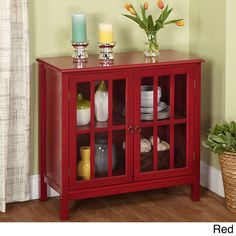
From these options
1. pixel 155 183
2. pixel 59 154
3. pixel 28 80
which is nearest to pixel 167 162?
pixel 155 183

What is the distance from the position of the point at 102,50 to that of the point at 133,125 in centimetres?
42

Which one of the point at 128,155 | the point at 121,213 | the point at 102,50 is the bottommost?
the point at 121,213

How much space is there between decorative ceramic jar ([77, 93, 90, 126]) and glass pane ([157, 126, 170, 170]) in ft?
1.36

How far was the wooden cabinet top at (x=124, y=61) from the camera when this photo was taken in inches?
155

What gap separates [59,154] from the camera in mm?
3994

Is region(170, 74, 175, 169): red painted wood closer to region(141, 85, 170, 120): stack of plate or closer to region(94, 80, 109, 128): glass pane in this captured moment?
region(141, 85, 170, 120): stack of plate

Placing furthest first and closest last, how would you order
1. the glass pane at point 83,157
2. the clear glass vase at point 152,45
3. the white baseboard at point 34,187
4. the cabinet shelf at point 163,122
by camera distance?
the white baseboard at point 34,187 < the clear glass vase at point 152,45 < the cabinet shelf at point 163,122 < the glass pane at point 83,157

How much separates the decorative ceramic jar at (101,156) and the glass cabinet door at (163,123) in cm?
16

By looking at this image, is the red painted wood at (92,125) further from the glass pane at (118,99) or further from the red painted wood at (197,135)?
the red painted wood at (197,135)

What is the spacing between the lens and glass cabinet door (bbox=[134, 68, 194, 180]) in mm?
4078

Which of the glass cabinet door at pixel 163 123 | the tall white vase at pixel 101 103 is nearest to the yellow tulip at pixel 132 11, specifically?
the glass cabinet door at pixel 163 123

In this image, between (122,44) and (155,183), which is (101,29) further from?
(155,183)

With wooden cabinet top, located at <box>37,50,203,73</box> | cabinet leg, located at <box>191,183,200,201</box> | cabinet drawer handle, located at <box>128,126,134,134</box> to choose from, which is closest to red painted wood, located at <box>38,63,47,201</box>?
wooden cabinet top, located at <box>37,50,203,73</box>

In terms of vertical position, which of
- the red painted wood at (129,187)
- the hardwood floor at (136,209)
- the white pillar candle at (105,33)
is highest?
the white pillar candle at (105,33)
